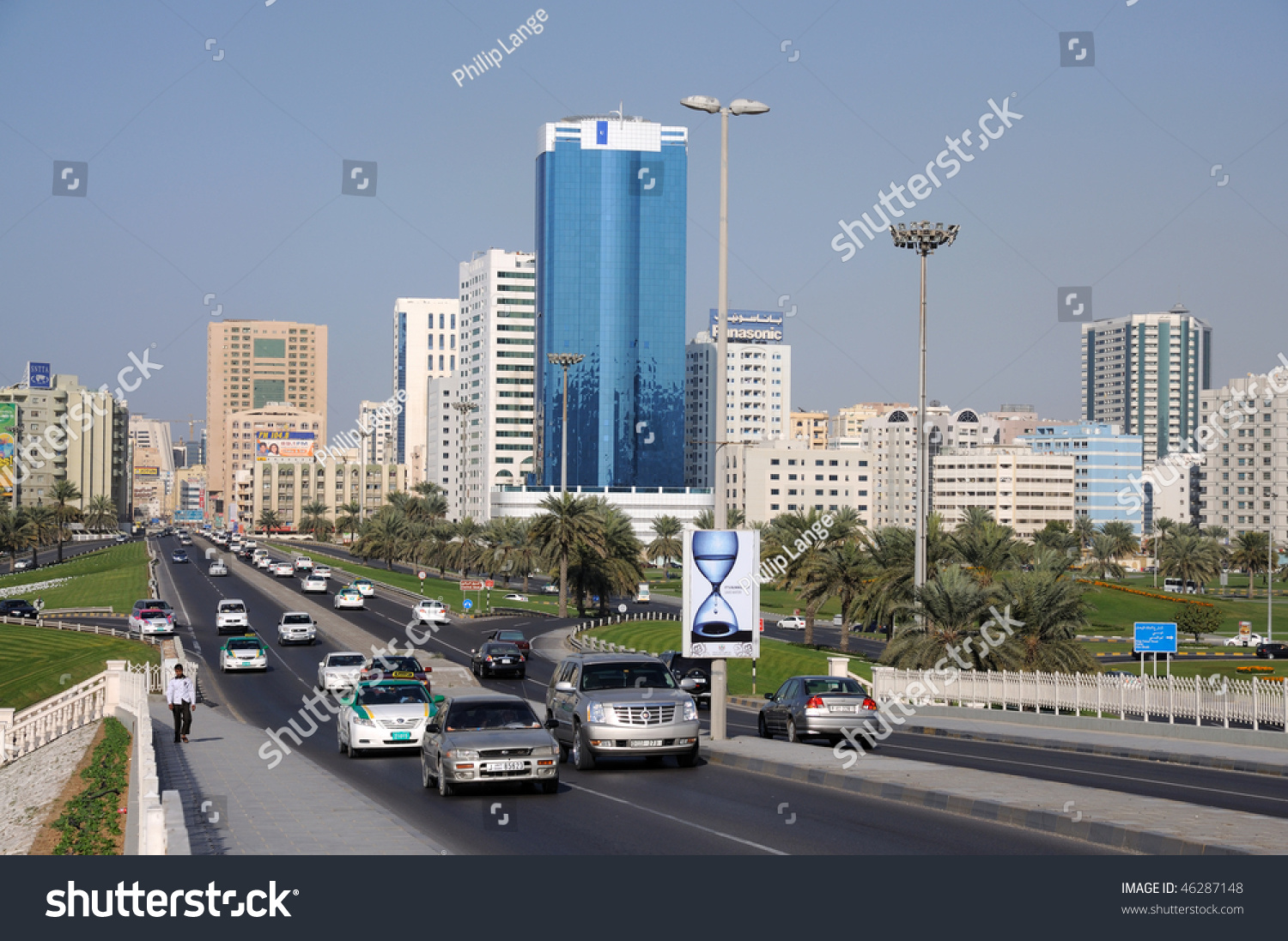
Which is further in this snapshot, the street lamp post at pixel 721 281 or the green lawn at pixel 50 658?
the green lawn at pixel 50 658

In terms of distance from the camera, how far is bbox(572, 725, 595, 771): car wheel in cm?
2094

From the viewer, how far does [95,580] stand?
95875mm

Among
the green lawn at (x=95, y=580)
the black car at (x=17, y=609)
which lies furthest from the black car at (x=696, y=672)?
the green lawn at (x=95, y=580)

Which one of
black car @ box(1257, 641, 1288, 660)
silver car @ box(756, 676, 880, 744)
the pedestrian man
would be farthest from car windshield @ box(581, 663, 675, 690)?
black car @ box(1257, 641, 1288, 660)

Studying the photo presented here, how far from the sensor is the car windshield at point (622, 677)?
70.2 feet

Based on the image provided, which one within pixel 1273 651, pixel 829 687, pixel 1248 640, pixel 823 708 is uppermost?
pixel 829 687

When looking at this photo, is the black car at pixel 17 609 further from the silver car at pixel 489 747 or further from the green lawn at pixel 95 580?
the silver car at pixel 489 747

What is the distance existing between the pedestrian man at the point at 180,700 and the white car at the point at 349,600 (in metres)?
51.9

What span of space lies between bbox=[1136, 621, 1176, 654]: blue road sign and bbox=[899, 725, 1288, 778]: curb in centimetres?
1875

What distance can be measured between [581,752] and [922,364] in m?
26.0

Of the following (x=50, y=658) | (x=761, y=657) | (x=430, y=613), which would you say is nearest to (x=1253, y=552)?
(x=761, y=657)

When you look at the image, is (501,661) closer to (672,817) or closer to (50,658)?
(50,658)

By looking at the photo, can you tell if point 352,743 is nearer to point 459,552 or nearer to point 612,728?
point 612,728

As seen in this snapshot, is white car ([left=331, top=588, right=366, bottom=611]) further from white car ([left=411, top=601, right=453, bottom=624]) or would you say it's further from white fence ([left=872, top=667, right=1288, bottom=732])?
white fence ([left=872, top=667, right=1288, bottom=732])
